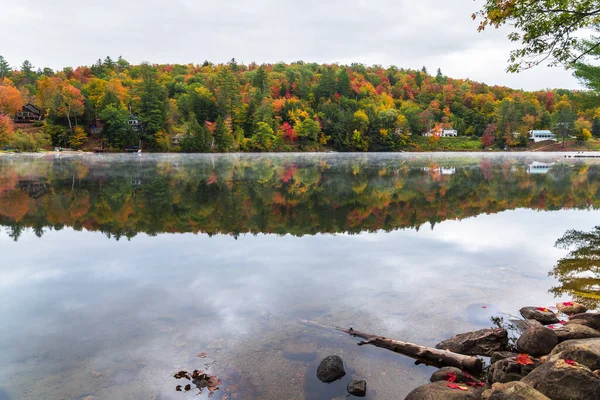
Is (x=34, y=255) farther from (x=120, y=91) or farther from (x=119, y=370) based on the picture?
(x=120, y=91)

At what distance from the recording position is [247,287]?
9422 mm

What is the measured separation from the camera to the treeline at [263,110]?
93.2m

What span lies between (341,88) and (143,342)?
464 ft

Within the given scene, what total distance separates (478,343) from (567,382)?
2.01 m

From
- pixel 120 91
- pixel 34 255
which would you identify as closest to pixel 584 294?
pixel 34 255

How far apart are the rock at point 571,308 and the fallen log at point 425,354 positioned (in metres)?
3.58

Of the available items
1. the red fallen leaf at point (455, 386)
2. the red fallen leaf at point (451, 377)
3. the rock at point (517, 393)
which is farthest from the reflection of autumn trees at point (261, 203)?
the rock at point (517, 393)

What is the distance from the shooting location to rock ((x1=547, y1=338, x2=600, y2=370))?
208 inches

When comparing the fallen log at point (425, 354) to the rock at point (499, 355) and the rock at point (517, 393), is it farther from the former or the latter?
the rock at point (517, 393)

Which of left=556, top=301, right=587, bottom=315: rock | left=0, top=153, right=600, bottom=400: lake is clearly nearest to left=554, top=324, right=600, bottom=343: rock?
left=0, top=153, right=600, bottom=400: lake

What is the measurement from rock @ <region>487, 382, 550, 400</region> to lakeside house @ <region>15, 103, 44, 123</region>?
388ft

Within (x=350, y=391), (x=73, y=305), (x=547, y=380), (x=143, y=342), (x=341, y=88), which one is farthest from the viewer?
(x=341, y=88)

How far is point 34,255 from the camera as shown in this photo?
11758 mm

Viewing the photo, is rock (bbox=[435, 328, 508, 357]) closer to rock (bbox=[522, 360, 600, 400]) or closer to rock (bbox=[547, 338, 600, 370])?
rock (bbox=[547, 338, 600, 370])
